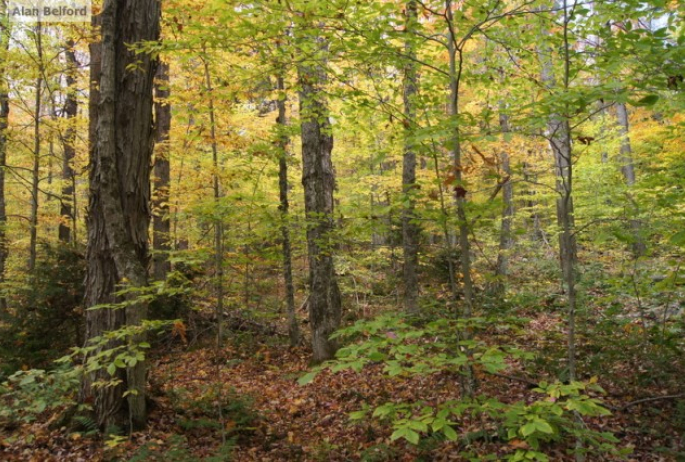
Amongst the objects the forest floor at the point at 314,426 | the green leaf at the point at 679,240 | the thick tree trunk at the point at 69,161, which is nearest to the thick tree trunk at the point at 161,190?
the thick tree trunk at the point at 69,161

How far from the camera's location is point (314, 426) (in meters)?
5.51

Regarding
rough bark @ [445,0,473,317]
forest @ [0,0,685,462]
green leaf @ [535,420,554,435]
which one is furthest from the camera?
rough bark @ [445,0,473,317]

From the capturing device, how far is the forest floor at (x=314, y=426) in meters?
4.30

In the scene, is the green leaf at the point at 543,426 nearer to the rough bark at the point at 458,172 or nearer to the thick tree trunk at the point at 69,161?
the rough bark at the point at 458,172

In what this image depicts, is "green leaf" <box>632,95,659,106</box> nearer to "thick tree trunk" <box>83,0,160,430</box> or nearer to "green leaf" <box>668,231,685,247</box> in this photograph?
"green leaf" <box>668,231,685,247</box>

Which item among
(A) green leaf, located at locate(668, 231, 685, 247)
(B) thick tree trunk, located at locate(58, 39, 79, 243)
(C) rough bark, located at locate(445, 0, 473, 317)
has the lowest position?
(A) green leaf, located at locate(668, 231, 685, 247)

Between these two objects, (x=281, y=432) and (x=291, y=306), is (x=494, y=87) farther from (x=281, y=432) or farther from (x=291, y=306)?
(x=291, y=306)

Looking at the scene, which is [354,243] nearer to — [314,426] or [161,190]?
[314,426]

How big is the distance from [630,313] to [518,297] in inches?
100

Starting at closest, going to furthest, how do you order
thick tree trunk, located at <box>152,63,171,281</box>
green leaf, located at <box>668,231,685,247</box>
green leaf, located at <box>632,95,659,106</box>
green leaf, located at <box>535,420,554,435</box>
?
green leaf, located at <box>535,420,554,435</box> → green leaf, located at <box>632,95,659,106</box> → green leaf, located at <box>668,231,685,247</box> → thick tree trunk, located at <box>152,63,171,281</box>

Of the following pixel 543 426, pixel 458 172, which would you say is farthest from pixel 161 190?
pixel 543 426

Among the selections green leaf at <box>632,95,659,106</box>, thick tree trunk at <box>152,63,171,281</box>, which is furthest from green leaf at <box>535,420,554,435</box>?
thick tree trunk at <box>152,63,171,281</box>

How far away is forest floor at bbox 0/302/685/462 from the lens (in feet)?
14.1

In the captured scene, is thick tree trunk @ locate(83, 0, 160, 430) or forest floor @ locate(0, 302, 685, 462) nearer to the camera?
forest floor @ locate(0, 302, 685, 462)
